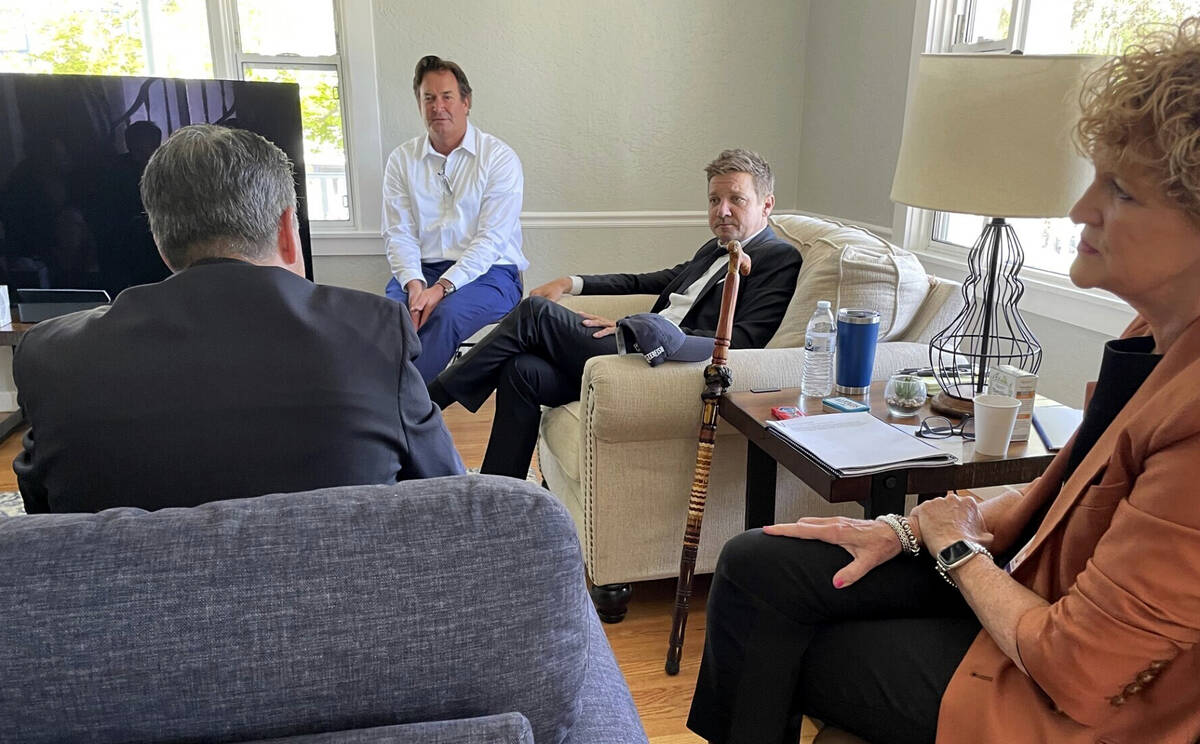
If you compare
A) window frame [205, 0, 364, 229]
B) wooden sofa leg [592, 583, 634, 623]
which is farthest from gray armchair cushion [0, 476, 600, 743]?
window frame [205, 0, 364, 229]

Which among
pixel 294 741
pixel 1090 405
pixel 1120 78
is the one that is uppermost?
pixel 1120 78

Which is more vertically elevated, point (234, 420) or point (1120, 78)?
point (1120, 78)

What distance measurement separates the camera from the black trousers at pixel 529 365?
2.27 meters

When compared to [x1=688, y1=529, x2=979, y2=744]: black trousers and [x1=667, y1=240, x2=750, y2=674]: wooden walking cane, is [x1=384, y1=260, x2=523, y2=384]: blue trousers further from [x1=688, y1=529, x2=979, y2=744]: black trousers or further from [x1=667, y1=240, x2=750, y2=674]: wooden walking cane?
[x1=688, y1=529, x2=979, y2=744]: black trousers

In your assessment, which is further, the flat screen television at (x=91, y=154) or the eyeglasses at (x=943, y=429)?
the flat screen television at (x=91, y=154)

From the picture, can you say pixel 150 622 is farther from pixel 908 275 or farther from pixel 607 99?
pixel 607 99

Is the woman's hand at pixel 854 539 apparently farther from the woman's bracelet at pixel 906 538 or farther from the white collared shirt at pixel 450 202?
the white collared shirt at pixel 450 202

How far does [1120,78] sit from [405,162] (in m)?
2.95

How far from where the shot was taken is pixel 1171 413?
828mm

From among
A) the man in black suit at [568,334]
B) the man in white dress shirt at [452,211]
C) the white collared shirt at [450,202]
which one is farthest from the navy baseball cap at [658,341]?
the white collared shirt at [450,202]

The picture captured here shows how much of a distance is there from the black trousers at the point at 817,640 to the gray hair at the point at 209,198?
33.2 inches

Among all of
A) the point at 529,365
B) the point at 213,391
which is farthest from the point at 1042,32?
the point at 213,391

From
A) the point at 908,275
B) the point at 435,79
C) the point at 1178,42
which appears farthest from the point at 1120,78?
the point at 435,79

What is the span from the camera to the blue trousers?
3.20 m
